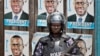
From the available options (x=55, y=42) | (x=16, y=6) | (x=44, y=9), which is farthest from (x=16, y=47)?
(x=55, y=42)

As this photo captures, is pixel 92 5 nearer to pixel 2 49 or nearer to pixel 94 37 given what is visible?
pixel 94 37

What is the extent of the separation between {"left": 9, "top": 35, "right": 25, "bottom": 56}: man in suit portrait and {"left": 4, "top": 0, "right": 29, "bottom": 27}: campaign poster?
240 millimetres

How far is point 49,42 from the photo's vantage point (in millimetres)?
5629

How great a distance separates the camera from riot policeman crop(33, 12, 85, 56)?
5.56 metres

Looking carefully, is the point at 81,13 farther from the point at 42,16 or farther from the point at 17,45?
the point at 17,45

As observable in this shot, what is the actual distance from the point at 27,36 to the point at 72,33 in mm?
753

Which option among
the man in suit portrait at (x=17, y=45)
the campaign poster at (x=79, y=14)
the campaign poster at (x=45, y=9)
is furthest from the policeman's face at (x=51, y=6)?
the man in suit portrait at (x=17, y=45)

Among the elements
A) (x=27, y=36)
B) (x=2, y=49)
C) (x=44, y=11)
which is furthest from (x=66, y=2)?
(x=2, y=49)

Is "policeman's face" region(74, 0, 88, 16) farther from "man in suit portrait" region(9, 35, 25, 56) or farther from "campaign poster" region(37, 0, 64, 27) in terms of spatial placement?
"man in suit portrait" region(9, 35, 25, 56)

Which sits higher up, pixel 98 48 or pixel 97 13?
pixel 97 13

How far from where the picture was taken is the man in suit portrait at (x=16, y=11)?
7.31m

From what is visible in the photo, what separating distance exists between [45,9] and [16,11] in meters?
0.50

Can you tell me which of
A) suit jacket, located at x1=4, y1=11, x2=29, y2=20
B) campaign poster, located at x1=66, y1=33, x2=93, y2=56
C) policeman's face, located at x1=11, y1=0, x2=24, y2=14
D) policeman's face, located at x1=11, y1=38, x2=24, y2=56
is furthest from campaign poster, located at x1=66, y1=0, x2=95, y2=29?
policeman's face, located at x1=11, y1=38, x2=24, y2=56

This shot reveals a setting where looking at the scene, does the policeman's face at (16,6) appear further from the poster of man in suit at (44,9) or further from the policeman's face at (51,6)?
the policeman's face at (51,6)
